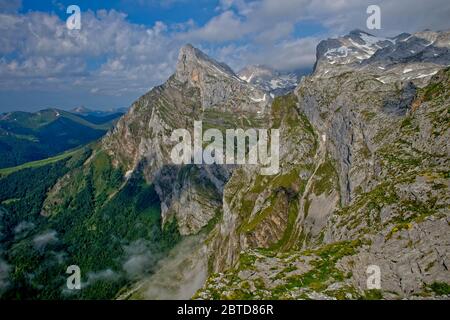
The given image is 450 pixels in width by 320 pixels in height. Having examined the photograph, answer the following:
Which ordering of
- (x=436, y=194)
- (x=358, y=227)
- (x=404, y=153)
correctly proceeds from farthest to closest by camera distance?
1. (x=404, y=153)
2. (x=358, y=227)
3. (x=436, y=194)

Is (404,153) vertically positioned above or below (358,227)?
above

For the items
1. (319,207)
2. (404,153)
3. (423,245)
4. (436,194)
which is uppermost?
(404,153)

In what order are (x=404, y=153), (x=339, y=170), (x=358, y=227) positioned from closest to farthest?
(x=358, y=227), (x=404, y=153), (x=339, y=170)
